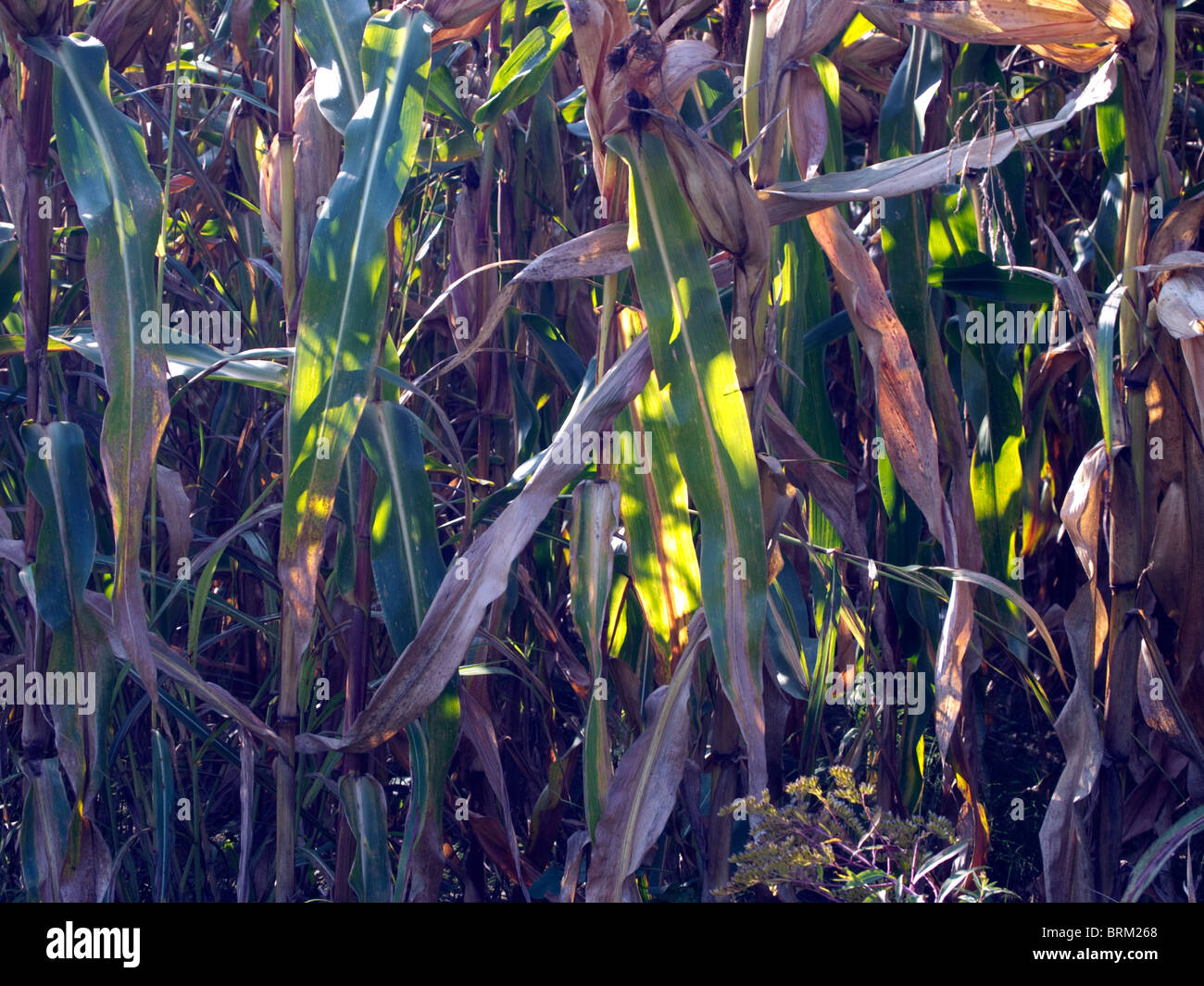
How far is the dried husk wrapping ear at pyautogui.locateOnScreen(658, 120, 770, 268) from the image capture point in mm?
961

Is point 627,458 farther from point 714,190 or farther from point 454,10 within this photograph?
point 454,10

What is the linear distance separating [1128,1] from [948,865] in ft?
3.54

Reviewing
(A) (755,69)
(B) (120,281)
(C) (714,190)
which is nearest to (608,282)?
(C) (714,190)

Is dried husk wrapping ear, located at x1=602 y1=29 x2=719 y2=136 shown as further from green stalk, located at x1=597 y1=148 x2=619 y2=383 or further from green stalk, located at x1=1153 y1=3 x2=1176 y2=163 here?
green stalk, located at x1=1153 y1=3 x2=1176 y2=163

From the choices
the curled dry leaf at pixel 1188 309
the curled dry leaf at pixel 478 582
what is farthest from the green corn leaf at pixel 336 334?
the curled dry leaf at pixel 1188 309

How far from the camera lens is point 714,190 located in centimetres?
97

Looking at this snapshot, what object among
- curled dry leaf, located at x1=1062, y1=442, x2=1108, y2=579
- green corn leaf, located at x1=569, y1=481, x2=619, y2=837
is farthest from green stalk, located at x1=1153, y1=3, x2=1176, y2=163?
green corn leaf, located at x1=569, y1=481, x2=619, y2=837

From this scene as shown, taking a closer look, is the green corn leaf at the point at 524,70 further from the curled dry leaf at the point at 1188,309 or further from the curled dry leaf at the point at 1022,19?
the curled dry leaf at the point at 1188,309

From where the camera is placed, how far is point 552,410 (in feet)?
5.57

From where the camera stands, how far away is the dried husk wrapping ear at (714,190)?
3.15ft

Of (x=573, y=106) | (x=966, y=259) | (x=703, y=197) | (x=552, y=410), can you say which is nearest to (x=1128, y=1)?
(x=966, y=259)

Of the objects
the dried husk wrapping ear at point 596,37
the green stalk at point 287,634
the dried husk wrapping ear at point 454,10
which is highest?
the dried husk wrapping ear at point 454,10

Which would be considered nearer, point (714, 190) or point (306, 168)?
point (714, 190)
